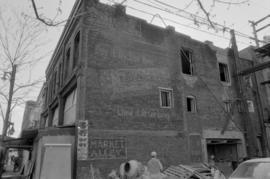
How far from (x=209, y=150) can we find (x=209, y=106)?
3925mm

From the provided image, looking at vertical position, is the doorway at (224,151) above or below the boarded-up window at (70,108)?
→ below

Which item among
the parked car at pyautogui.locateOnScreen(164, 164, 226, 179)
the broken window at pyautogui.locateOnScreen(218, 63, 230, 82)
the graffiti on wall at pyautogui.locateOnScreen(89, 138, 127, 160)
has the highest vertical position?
the broken window at pyautogui.locateOnScreen(218, 63, 230, 82)

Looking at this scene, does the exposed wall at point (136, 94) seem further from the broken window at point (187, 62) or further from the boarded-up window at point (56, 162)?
the boarded-up window at point (56, 162)

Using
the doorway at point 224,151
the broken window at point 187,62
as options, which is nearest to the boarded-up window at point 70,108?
the broken window at point 187,62

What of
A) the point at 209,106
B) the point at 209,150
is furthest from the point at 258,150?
the point at 209,106

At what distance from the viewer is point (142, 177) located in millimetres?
9352

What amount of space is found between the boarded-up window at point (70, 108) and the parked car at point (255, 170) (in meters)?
8.82

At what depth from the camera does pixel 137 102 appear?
13039 millimetres

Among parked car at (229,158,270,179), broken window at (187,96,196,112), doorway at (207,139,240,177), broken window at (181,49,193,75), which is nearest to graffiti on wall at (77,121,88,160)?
parked car at (229,158,270,179)

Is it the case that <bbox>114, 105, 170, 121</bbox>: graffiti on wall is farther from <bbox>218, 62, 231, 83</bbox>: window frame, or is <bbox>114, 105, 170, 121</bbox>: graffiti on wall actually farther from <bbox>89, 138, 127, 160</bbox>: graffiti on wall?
<bbox>218, 62, 231, 83</bbox>: window frame

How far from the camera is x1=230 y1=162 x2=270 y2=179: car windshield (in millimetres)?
6230

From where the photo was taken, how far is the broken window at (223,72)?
18.8m

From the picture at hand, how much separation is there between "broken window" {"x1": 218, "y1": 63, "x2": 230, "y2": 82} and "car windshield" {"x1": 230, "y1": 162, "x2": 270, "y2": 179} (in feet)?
41.8

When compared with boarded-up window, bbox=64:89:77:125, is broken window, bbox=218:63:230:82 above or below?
above
